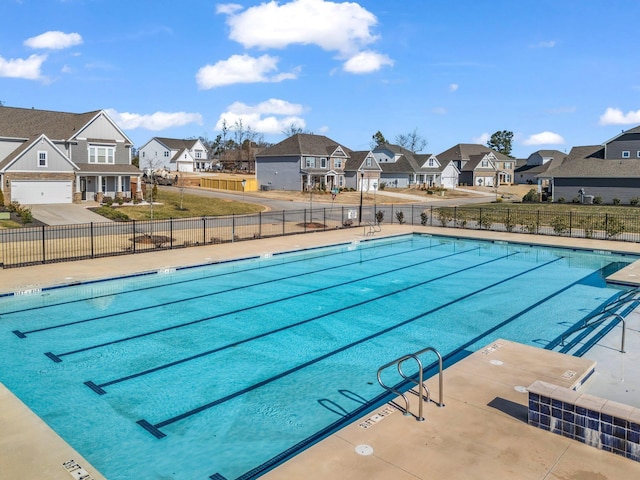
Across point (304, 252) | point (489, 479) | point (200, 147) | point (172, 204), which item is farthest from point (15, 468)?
point (200, 147)

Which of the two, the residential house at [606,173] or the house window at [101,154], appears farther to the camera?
the residential house at [606,173]

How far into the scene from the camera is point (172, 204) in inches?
1817

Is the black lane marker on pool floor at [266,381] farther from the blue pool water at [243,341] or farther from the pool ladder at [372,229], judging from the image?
the pool ladder at [372,229]

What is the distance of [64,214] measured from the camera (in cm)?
3688

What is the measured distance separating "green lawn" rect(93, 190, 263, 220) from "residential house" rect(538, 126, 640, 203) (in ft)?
107

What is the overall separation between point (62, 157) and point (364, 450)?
41.4 m

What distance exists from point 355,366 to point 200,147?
93.0m

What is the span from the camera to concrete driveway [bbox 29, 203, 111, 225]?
112 feet

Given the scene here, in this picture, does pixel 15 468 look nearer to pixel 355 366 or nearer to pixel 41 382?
pixel 41 382

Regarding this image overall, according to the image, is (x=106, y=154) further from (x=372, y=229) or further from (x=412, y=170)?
(x=412, y=170)

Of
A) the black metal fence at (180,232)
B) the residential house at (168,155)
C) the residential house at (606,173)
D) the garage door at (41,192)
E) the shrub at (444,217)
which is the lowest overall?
the black metal fence at (180,232)

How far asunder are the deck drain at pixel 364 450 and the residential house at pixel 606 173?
52984mm

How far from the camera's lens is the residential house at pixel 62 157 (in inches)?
1560

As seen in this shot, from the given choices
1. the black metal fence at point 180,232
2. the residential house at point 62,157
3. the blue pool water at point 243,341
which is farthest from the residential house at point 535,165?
the blue pool water at point 243,341
